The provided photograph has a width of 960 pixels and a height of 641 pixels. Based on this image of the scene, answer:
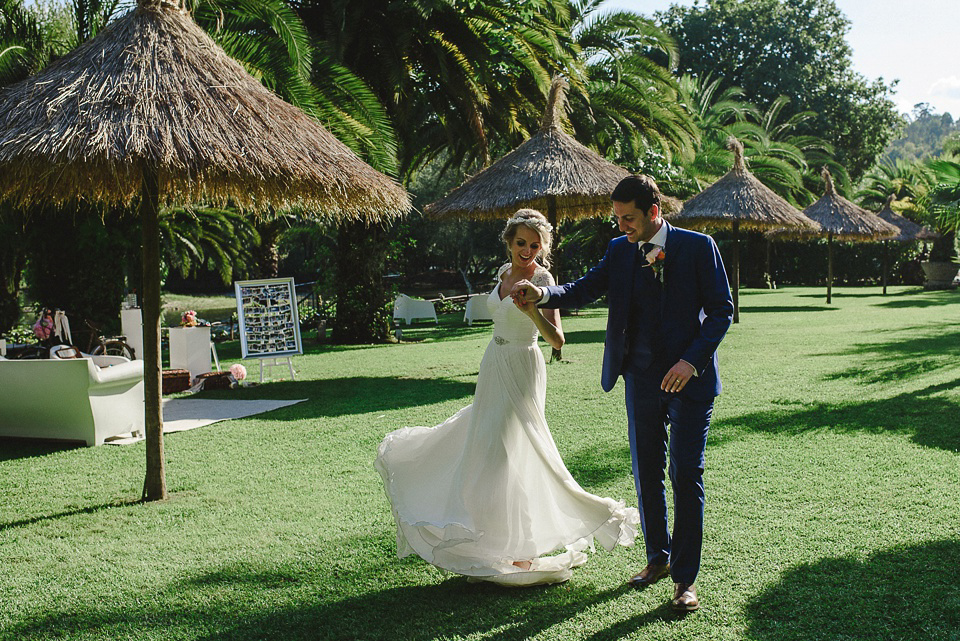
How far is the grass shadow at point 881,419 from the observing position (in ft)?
22.2

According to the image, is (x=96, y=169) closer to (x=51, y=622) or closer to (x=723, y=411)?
(x=51, y=622)

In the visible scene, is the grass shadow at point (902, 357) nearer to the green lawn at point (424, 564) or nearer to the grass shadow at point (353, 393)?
the green lawn at point (424, 564)

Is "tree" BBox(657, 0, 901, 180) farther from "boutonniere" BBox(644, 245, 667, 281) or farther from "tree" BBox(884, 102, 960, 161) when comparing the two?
"tree" BBox(884, 102, 960, 161)

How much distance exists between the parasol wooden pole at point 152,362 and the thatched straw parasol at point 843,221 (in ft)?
74.3

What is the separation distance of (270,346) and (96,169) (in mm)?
6773

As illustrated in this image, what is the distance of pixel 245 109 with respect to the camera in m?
5.48

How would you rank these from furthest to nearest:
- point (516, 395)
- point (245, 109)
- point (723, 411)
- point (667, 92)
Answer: point (667, 92) → point (723, 411) → point (245, 109) → point (516, 395)

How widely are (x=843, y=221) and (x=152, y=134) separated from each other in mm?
24116

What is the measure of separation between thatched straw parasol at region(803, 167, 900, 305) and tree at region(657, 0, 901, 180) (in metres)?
19.6

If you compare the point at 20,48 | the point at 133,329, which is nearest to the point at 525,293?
the point at 133,329

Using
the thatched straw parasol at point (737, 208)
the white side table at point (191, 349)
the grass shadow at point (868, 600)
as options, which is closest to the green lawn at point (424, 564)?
the grass shadow at point (868, 600)

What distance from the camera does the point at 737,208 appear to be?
66.2 feet

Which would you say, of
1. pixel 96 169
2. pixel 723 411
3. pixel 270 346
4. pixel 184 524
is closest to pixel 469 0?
pixel 270 346

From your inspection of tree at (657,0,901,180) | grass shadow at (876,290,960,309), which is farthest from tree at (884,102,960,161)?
grass shadow at (876,290,960,309)
